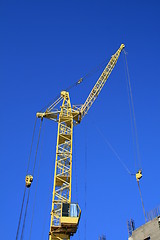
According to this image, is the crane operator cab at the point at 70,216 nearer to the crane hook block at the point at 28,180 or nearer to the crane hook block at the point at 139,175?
the crane hook block at the point at 28,180

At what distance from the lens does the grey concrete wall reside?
96.4 ft

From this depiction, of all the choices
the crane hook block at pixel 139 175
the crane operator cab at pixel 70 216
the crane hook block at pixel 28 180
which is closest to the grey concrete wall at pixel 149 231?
the crane operator cab at pixel 70 216

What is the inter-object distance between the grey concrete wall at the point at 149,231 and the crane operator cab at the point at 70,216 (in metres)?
6.26

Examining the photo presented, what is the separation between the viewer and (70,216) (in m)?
35.2

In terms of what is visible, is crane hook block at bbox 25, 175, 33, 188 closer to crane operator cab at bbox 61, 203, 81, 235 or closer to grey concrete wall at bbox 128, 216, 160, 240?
crane operator cab at bbox 61, 203, 81, 235

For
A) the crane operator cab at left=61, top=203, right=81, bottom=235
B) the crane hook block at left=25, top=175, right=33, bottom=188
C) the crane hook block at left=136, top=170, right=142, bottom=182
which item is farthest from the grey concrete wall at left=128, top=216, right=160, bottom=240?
the crane hook block at left=25, top=175, right=33, bottom=188

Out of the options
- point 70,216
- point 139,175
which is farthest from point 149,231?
point 139,175

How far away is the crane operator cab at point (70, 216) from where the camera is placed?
3494 centimetres

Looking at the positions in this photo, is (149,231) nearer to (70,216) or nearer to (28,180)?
(70,216)

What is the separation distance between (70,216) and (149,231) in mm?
8746

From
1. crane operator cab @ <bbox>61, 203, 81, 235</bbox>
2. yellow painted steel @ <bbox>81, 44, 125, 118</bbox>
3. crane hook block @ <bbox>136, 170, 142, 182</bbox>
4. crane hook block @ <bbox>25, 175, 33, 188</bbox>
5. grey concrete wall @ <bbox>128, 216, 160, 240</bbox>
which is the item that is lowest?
grey concrete wall @ <bbox>128, 216, 160, 240</bbox>

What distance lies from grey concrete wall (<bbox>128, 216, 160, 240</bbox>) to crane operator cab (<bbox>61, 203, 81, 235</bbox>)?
20.6 feet

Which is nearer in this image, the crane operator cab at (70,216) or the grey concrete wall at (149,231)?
the grey concrete wall at (149,231)

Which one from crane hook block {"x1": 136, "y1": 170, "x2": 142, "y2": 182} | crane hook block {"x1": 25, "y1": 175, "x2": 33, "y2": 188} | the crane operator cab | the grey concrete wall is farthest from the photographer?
crane hook block {"x1": 136, "y1": 170, "x2": 142, "y2": 182}
